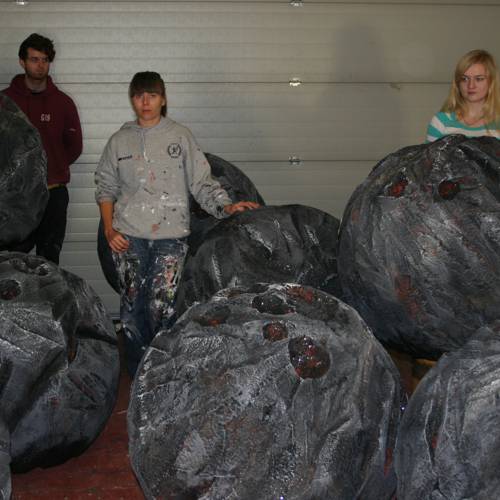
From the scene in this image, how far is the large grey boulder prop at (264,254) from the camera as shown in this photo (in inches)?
149

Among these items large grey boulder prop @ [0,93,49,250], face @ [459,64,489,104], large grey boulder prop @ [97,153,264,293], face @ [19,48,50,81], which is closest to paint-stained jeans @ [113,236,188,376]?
large grey boulder prop @ [97,153,264,293]

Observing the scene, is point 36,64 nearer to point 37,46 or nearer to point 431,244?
point 37,46

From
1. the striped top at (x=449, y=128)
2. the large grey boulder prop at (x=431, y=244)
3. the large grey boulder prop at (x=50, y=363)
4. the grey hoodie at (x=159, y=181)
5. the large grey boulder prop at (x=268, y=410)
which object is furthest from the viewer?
the grey hoodie at (x=159, y=181)

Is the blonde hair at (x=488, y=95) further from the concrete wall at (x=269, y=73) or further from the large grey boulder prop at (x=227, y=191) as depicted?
the concrete wall at (x=269, y=73)

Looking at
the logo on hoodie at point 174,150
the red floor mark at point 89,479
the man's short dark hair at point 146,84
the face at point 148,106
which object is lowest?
the red floor mark at point 89,479

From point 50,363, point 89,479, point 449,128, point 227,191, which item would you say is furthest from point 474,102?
point 89,479

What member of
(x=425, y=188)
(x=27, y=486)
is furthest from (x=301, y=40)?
(x=27, y=486)

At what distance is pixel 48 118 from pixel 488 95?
114 inches

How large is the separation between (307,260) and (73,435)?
1.22m

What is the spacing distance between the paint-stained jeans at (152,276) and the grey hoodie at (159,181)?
7 cm

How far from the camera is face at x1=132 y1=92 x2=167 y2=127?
14.2ft

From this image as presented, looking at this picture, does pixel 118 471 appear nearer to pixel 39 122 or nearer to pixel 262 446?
pixel 262 446

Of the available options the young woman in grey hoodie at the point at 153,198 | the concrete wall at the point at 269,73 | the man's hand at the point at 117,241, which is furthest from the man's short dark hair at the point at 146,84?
the concrete wall at the point at 269,73

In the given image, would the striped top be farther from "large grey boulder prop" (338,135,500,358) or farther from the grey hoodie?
the grey hoodie
